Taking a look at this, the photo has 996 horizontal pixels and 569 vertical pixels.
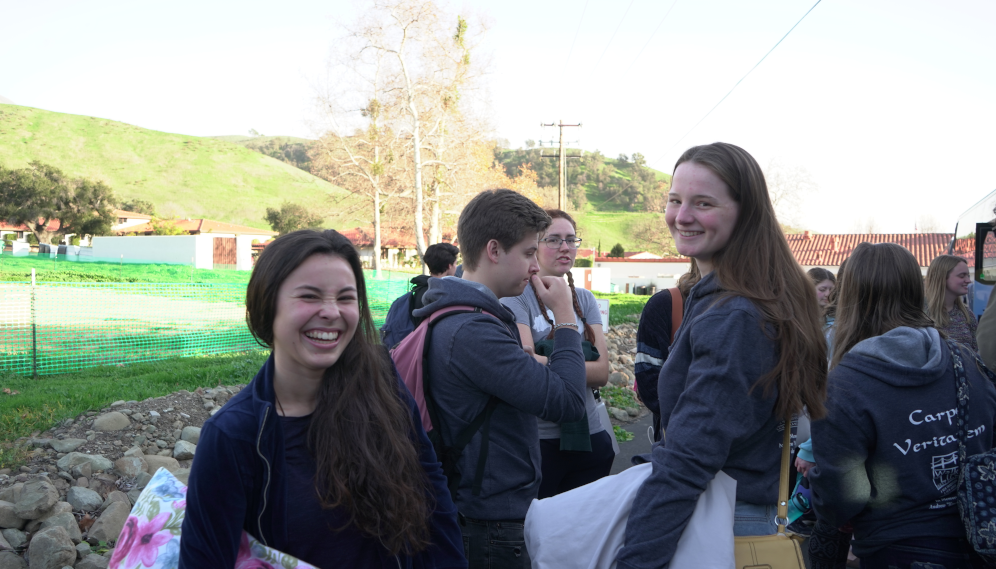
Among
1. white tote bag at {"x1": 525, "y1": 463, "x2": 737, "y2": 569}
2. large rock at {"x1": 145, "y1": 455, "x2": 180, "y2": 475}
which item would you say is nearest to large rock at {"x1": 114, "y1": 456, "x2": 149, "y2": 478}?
large rock at {"x1": 145, "y1": 455, "x2": 180, "y2": 475}

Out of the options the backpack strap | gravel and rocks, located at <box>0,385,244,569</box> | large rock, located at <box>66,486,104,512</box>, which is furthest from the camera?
large rock, located at <box>66,486,104,512</box>

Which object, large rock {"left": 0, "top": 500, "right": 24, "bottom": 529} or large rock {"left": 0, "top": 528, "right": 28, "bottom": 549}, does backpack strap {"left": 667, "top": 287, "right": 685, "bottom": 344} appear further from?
large rock {"left": 0, "top": 500, "right": 24, "bottom": 529}

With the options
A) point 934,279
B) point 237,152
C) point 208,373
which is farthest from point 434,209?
point 237,152

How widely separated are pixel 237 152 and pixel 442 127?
298 ft

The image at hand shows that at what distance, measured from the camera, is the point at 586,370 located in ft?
10.6

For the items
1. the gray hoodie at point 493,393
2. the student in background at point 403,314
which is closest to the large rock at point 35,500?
the student in background at point 403,314

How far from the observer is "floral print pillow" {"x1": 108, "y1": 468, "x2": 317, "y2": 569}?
1.79m

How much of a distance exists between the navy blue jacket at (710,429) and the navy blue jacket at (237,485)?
88 cm

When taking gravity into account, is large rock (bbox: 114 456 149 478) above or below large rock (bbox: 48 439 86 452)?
below

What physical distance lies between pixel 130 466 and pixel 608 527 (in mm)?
4870

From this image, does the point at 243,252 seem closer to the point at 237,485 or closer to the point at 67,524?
the point at 67,524

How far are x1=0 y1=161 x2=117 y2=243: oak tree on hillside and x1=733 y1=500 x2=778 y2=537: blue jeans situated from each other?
229 feet

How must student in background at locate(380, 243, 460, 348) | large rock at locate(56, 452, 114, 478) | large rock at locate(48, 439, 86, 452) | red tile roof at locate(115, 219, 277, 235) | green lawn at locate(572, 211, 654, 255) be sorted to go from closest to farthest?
student in background at locate(380, 243, 460, 348) < large rock at locate(56, 452, 114, 478) < large rock at locate(48, 439, 86, 452) < red tile roof at locate(115, 219, 277, 235) < green lawn at locate(572, 211, 654, 255)

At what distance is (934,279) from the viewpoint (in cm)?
648
